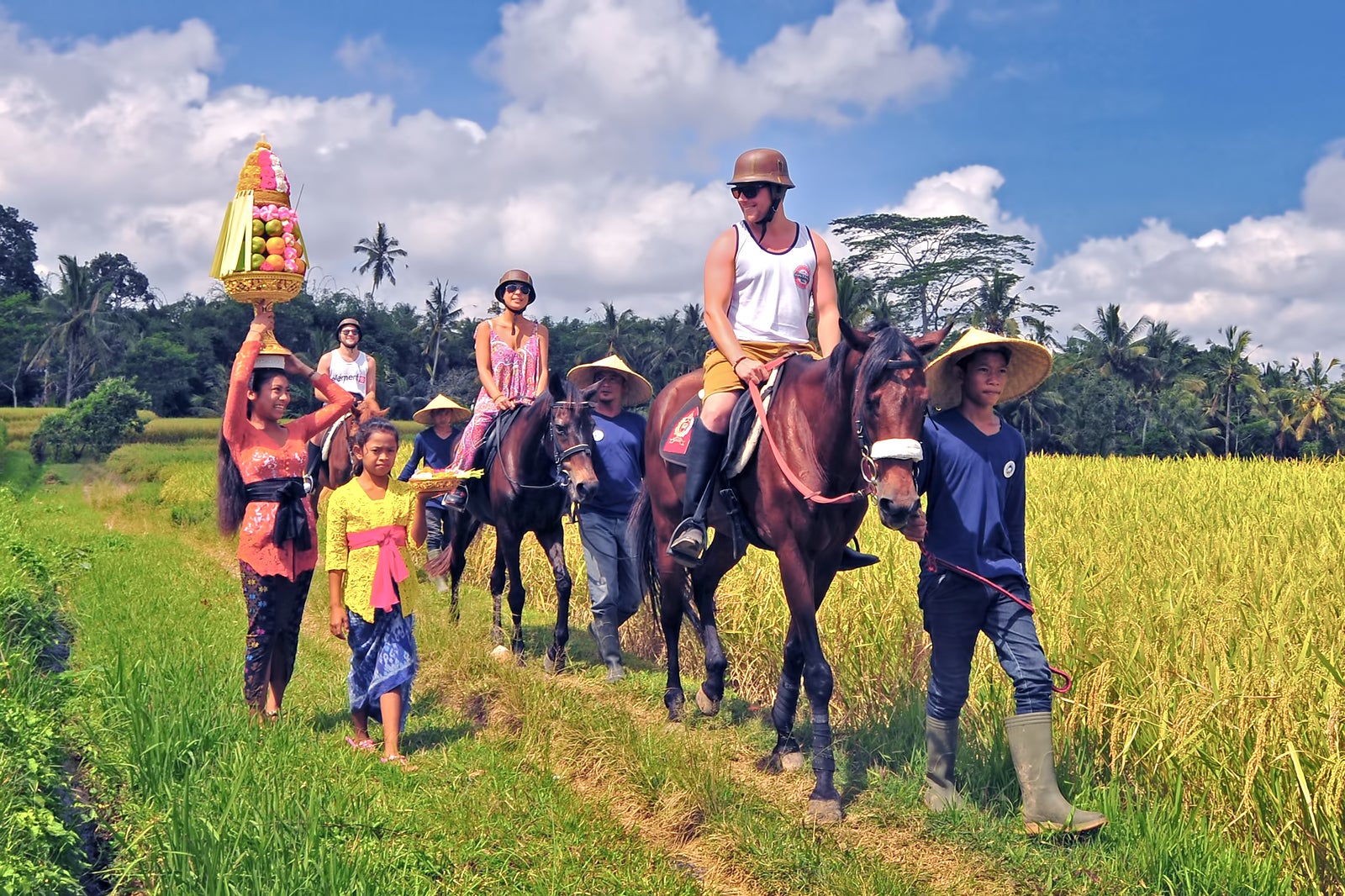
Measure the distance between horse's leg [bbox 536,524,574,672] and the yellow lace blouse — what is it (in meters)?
2.55

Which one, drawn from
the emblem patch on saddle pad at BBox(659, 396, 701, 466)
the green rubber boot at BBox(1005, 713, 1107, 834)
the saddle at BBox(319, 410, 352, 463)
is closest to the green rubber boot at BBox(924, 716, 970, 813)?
the green rubber boot at BBox(1005, 713, 1107, 834)

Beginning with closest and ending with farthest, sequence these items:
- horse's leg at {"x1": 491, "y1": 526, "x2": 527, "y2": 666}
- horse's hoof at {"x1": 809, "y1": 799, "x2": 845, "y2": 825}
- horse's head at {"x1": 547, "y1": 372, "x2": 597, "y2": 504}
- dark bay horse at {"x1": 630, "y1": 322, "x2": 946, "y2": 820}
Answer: dark bay horse at {"x1": 630, "y1": 322, "x2": 946, "y2": 820}
horse's hoof at {"x1": 809, "y1": 799, "x2": 845, "y2": 825}
horse's head at {"x1": 547, "y1": 372, "x2": 597, "y2": 504}
horse's leg at {"x1": 491, "y1": 526, "x2": 527, "y2": 666}

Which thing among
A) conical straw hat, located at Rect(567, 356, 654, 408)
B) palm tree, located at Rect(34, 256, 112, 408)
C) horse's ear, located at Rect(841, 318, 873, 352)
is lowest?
horse's ear, located at Rect(841, 318, 873, 352)

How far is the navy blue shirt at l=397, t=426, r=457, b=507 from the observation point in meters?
10.4

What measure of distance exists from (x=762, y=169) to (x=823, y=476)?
1.79 meters

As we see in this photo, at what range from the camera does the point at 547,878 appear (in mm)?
3879

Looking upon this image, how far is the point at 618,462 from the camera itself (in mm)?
8320

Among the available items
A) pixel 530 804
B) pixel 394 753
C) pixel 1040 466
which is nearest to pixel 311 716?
pixel 394 753

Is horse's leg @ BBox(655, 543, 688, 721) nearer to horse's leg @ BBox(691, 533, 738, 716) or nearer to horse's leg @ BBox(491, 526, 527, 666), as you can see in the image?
horse's leg @ BBox(691, 533, 738, 716)

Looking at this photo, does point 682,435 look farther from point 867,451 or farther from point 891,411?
point 891,411

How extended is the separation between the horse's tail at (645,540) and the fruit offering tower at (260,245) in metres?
3.02

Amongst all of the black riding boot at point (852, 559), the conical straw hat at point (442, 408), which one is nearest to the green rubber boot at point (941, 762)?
the black riding boot at point (852, 559)

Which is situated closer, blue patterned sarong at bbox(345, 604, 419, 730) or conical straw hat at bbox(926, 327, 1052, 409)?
conical straw hat at bbox(926, 327, 1052, 409)

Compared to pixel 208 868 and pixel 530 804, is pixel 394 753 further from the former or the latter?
pixel 208 868
